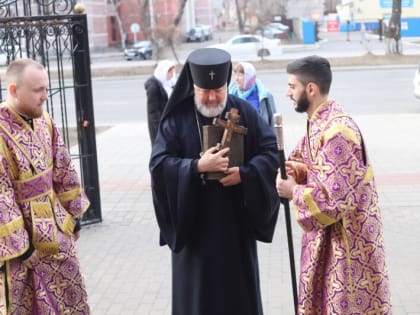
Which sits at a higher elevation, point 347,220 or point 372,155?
point 347,220

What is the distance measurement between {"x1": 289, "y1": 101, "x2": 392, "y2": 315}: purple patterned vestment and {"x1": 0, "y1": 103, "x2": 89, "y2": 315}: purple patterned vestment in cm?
144

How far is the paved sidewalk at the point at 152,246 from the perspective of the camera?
5.30 m

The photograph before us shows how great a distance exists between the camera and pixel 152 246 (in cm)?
662

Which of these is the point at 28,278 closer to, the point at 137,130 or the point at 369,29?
the point at 137,130

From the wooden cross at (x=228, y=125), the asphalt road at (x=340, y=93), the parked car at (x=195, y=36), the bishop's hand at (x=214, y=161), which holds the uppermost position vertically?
the wooden cross at (x=228, y=125)

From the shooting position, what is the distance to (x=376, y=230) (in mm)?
3512

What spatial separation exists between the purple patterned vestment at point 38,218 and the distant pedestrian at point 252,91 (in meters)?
3.11

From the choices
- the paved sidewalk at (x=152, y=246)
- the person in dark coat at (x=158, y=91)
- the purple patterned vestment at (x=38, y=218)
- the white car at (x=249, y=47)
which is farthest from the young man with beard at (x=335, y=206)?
the white car at (x=249, y=47)

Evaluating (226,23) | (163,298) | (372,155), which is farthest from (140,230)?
(226,23)

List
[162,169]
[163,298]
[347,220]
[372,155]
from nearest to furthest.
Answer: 1. [347,220]
2. [162,169]
3. [163,298]
4. [372,155]

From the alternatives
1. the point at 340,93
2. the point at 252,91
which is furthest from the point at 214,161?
the point at 340,93

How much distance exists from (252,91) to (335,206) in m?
3.80

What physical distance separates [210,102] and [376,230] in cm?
116

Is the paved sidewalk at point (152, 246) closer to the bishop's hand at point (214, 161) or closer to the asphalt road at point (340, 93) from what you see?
the bishop's hand at point (214, 161)
